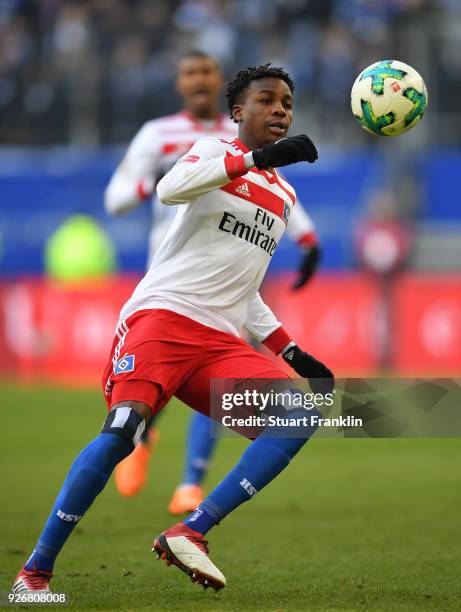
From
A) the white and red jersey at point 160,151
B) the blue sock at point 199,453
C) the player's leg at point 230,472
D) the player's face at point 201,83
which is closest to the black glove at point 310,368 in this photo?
the player's leg at point 230,472

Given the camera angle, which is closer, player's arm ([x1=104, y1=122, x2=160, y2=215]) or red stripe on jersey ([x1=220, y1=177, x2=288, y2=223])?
red stripe on jersey ([x1=220, y1=177, x2=288, y2=223])

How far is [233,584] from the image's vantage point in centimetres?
552

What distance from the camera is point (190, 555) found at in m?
4.97

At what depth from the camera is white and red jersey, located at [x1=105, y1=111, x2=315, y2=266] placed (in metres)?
7.92

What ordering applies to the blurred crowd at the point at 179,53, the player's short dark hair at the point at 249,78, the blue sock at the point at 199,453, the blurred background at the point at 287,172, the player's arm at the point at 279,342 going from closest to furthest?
the player's short dark hair at the point at 249,78, the player's arm at the point at 279,342, the blue sock at the point at 199,453, the blurred background at the point at 287,172, the blurred crowd at the point at 179,53

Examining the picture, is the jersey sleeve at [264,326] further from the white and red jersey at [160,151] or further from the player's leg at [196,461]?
the white and red jersey at [160,151]

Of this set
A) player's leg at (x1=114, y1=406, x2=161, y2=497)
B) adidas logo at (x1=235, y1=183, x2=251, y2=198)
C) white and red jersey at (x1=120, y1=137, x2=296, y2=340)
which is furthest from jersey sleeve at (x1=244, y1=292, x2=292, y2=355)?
player's leg at (x1=114, y1=406, x2=161, y2=497)

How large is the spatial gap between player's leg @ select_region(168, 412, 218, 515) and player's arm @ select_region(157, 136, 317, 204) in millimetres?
2815

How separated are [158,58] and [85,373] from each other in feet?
18.1

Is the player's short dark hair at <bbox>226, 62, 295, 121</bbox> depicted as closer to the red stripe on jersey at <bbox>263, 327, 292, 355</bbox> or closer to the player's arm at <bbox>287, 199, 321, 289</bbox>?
the red stripe on jersey at <bbox>263, 327, 292, 355</bbox>

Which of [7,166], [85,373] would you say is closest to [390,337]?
[85,373]

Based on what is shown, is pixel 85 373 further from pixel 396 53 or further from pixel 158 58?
pixel 396 53

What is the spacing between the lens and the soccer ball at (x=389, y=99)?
5629 millimetres

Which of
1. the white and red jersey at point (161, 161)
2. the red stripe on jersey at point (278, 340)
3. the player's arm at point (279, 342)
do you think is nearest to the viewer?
the player's arm at point (279, 342)
